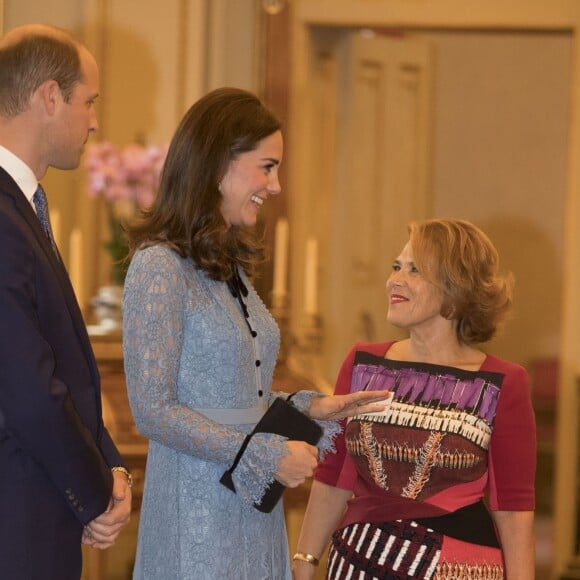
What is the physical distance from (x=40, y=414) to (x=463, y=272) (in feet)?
3.53

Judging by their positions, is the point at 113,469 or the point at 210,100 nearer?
the point at 113,469

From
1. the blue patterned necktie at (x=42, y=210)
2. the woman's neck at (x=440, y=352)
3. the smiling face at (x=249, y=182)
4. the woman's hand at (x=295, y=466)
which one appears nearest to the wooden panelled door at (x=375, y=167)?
the woman's neck at (x=440, y=352)

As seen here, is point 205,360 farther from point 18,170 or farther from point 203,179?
point 18,170

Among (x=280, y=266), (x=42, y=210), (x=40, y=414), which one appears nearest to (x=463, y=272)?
(x=42, y=210)

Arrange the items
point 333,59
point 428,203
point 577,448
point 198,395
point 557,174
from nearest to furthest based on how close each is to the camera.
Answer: point 198,395, point 577,448, point 333,59, point 428,203, point 557,174

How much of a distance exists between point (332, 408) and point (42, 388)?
0.76 m

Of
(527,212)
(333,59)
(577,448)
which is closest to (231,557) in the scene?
(577,448)

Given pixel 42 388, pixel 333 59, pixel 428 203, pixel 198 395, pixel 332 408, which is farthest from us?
pixel 428 203

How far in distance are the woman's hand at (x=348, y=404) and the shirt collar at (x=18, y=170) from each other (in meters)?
0.78

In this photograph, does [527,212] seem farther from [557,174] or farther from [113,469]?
[113,469]

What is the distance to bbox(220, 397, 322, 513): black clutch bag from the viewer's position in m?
1.94

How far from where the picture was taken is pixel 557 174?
756 cm

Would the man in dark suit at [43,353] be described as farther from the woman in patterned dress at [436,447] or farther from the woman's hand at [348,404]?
the woman in patterned dress at [436,447]

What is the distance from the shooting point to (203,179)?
202cm
